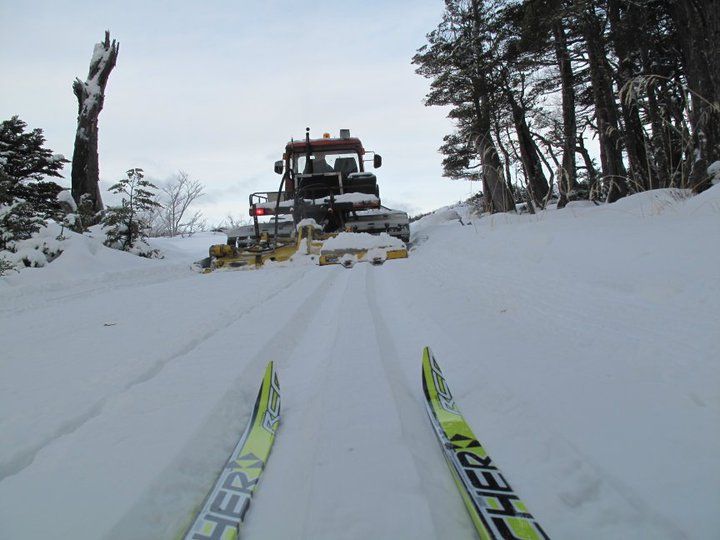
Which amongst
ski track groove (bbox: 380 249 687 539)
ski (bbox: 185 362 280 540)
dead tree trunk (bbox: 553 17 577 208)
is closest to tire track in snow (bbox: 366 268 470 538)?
ski track groove (bbox: 380 249 687 539)

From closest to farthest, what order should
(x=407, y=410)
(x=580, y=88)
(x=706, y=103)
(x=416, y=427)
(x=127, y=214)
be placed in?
(x=416, y=427), (x=407, y=410), (x=706, y=103), (x=127, y=214), (x=580, y=88)

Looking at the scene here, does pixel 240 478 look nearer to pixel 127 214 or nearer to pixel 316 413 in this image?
pixel 316 413

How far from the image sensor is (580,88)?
15.7 m

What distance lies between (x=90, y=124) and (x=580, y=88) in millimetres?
17479

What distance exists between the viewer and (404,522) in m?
0.88

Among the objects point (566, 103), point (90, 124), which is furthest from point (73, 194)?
point (566, 103)

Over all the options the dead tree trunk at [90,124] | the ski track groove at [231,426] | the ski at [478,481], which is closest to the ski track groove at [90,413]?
the ski track groove at [231,426]

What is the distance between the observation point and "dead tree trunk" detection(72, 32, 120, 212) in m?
9.94

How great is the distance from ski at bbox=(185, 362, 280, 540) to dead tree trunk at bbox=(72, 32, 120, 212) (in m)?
10.9

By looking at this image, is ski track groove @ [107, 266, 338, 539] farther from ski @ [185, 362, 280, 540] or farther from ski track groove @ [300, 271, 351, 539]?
ski track groove @ [300, 271, 351, 539]

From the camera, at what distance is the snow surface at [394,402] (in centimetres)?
92

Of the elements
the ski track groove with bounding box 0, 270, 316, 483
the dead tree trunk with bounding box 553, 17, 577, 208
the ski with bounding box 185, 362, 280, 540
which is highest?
the dead tree trunk with bounding box 553, 17, 577, 208

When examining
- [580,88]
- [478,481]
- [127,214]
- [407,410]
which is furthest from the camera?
[580,88]

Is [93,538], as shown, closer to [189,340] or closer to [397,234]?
[189,340]
